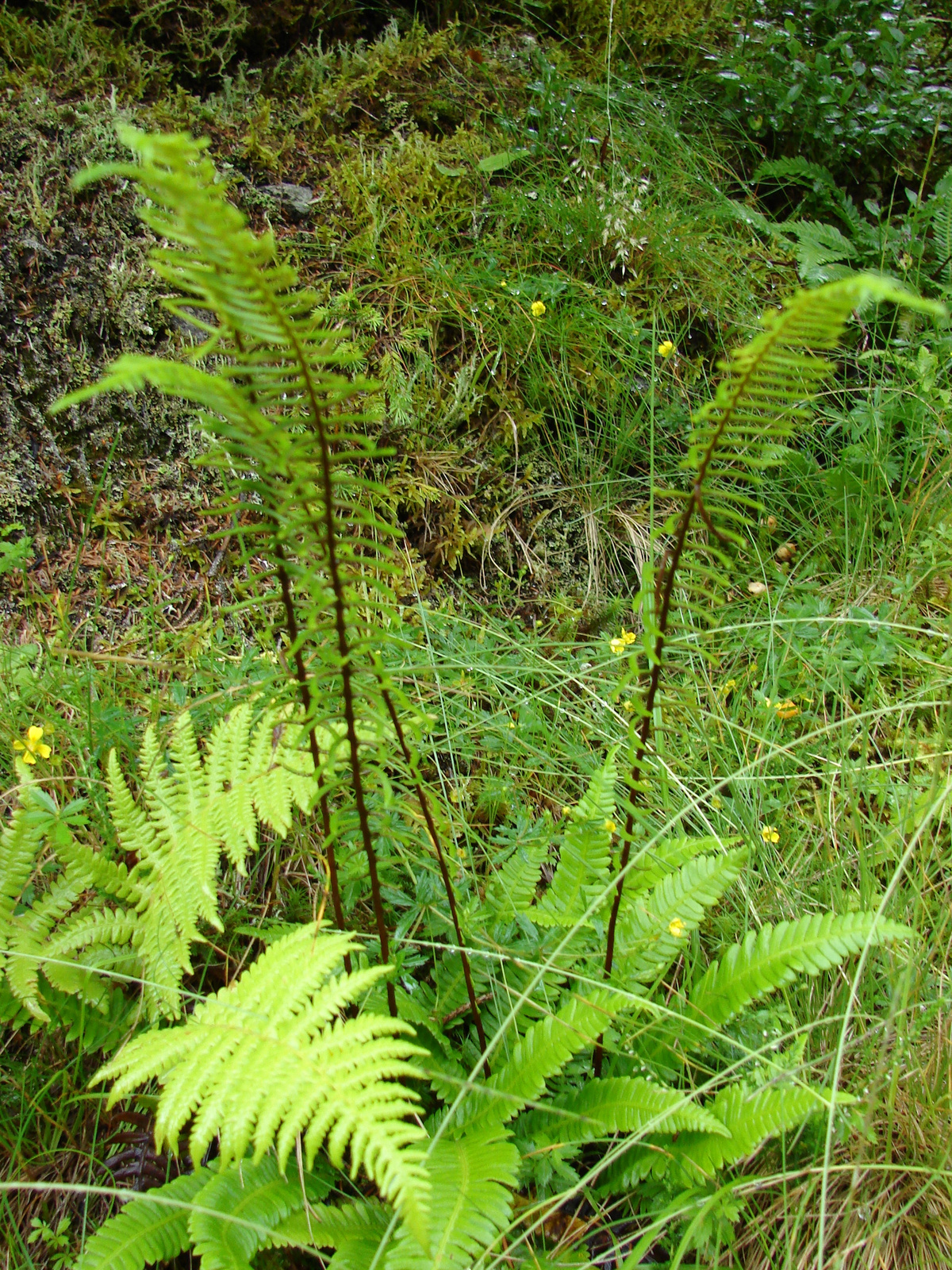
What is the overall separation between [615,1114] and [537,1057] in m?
0.17

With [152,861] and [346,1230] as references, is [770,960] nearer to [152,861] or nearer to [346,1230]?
[346,1230]

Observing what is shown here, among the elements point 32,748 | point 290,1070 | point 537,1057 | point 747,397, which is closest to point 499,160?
point 747,397

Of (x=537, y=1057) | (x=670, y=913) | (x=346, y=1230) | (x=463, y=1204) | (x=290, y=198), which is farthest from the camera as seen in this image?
(x=290, y=198)

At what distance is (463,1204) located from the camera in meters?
1.40

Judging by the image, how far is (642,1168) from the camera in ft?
5.30

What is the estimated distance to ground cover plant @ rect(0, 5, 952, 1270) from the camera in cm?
135

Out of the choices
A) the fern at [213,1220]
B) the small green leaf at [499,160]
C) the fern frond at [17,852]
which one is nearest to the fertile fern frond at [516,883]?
the fern at [213,1220]

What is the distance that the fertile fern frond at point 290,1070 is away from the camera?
1.11 m

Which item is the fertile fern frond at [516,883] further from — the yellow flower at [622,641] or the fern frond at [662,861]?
the yellow flower at [622,641]

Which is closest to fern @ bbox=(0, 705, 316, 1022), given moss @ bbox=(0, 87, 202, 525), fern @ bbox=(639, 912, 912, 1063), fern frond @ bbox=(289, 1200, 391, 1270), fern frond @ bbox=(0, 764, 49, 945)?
fern frond @ bbox=(0, 764, 49, 945)

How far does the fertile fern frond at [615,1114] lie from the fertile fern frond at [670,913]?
23 centimetres

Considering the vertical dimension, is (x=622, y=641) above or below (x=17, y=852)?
below

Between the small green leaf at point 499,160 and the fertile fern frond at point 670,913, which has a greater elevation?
the small green leaf at point 499,160

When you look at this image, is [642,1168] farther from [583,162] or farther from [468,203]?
[583,162]
